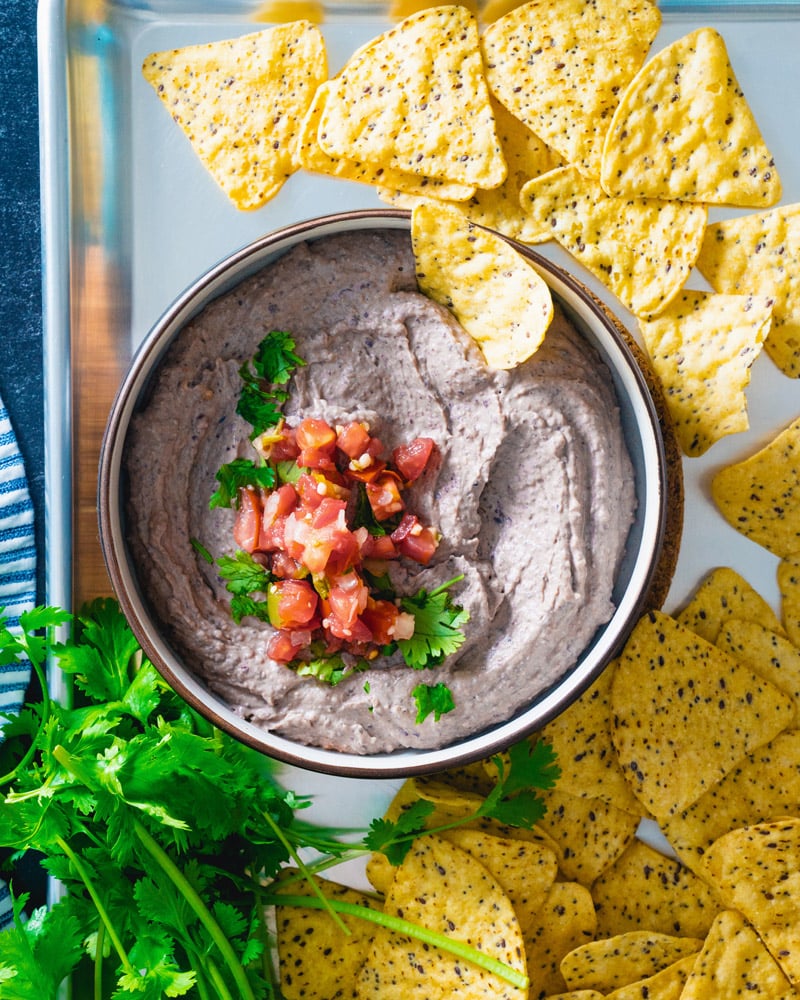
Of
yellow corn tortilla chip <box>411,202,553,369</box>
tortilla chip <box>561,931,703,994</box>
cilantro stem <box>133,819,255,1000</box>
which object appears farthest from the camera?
tortilla chip <box>561,931,703,994</box>

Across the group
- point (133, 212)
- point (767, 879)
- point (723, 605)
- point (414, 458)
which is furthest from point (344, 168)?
point (767, 879)

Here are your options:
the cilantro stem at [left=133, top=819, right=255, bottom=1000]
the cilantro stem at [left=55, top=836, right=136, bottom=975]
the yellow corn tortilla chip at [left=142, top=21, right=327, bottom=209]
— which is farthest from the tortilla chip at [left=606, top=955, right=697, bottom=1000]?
the yellow corn tortilla chip at [left=142, top=21, right=327, bottom=209]

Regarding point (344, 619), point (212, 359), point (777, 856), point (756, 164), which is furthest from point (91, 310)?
point (777, 856)

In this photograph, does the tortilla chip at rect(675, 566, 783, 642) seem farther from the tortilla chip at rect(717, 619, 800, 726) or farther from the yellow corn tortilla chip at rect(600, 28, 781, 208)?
the yellow corn tortilla chip at rect(600, 28, 781, 208)

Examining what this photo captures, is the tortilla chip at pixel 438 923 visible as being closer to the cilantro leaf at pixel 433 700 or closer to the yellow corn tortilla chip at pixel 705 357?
the cilantro leaf at pixel 433 700

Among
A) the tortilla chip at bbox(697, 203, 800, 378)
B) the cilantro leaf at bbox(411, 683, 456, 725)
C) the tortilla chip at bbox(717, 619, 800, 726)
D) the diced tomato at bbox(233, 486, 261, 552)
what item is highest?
the tortilla chip at bbox(697, 203, 800, 378)

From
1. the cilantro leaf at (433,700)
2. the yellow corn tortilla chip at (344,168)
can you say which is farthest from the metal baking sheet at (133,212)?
the cilantro leaf at (433,700)

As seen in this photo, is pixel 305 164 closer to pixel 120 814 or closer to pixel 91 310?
pixel 91 310
